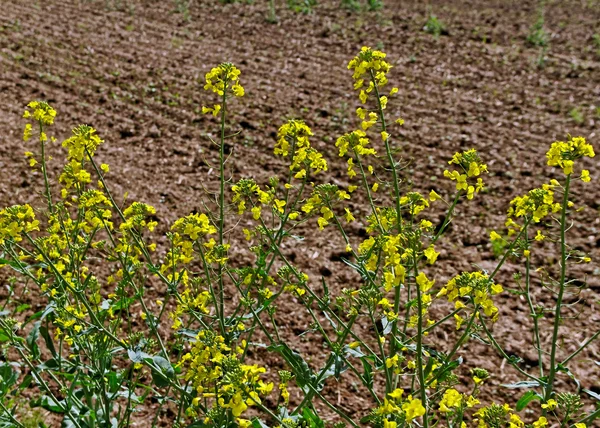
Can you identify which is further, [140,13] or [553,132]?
[140,13]

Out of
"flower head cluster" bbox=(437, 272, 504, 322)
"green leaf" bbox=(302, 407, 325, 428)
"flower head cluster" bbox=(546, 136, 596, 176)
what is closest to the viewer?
"flower head cluster" bbox=(437, 272, 504, 322)

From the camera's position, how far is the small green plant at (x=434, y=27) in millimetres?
8899

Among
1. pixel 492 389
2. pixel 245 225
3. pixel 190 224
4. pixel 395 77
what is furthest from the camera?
pixel 395 77

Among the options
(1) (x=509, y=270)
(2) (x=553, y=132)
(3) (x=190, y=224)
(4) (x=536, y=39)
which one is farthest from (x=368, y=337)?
(4) (x=536, y=39)

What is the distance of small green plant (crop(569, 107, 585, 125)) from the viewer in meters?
6.43

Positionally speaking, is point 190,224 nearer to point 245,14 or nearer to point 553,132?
point 553,132

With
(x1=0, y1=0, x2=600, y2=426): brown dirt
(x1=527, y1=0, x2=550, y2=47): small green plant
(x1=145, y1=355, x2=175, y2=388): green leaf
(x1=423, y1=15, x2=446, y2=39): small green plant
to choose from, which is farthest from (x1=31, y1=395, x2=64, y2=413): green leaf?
(x1=527, y1=0, x2=550, y2=47): small green plant

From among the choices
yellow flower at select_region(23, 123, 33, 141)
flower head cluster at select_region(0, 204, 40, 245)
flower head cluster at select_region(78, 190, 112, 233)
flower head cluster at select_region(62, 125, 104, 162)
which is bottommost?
flower head cluster at select_region(0, 204, 40, 245)

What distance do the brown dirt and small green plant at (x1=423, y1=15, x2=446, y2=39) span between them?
12 centimetres

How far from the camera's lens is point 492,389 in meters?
3.55

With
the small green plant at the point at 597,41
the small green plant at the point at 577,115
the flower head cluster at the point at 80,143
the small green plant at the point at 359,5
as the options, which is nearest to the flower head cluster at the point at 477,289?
the flower head cluster at the point at 80,143

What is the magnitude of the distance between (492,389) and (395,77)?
4813 mm

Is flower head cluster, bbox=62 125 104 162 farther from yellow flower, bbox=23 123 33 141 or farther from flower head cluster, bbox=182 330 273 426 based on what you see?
flower head cluster, bbox=182 330 273 426

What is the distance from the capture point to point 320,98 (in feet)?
22.6
